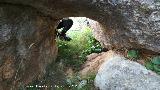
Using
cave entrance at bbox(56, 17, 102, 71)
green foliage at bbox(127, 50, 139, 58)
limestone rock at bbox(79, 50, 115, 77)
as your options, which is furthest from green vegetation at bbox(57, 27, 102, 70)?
green foliage at bbox(127, 50, 139, 58)

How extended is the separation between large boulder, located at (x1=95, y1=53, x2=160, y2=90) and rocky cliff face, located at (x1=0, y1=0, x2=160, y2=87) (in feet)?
1.34

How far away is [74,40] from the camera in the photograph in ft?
31.2

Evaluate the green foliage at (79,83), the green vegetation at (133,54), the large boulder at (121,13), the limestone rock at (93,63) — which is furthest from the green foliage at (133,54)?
the green foliage at (79,83)

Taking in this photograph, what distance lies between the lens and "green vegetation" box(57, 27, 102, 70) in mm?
8344

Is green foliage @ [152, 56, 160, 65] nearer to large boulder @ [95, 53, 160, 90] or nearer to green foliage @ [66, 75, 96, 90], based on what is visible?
large boulder @ [95, 53, 160, 90]

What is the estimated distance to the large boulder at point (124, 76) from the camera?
6.73 m

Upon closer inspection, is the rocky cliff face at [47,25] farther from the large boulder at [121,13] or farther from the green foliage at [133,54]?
the green foliage at [133,54]

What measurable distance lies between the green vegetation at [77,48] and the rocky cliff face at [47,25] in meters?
1.01

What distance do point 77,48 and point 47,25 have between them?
5.68ft

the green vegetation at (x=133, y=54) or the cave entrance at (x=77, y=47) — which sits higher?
the green vegetation at (x=133, y=54)

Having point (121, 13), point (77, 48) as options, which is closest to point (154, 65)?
point (121, 13)

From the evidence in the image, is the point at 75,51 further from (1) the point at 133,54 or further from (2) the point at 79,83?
(1) the point at 133,54

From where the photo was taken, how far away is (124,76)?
22.9 ft

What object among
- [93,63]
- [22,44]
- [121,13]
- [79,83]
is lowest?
[79,83]
